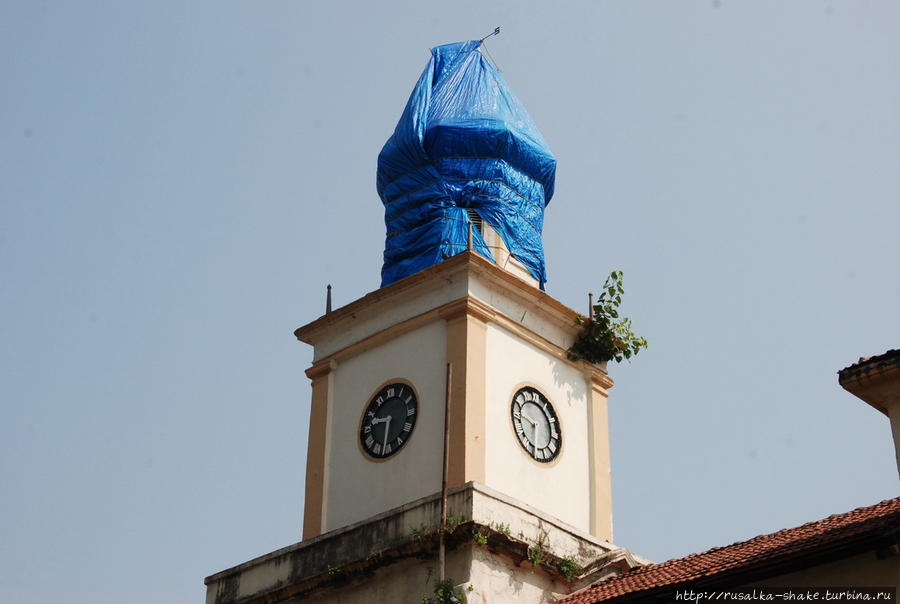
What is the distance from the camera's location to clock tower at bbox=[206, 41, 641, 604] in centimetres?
1978

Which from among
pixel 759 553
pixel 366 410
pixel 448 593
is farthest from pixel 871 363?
pixel 366 410

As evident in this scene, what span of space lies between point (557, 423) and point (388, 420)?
8.37 ft

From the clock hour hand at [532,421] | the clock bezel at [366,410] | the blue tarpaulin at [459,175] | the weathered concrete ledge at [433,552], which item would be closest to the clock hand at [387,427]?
the clock bezel at [366,410]

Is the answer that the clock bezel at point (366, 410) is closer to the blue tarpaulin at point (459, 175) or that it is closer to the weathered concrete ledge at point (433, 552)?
the weathered concrete ledge at point (433, 552)

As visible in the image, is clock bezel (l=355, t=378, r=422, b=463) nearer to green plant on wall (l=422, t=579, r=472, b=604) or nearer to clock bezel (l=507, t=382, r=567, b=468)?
clock bezel (l=507, t=382, r=567, b=468)

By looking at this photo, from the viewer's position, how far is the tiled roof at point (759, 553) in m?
14.9

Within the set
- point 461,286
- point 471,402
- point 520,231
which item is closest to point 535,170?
point 520,231

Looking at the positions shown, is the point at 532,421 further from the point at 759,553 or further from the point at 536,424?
the point at 759,553

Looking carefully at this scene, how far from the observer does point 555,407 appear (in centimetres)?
2228

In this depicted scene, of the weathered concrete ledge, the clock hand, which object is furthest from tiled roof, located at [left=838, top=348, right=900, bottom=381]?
the clock hand

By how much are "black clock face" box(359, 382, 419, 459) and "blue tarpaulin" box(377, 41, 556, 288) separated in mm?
2331

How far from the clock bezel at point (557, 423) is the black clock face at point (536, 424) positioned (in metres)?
0.01

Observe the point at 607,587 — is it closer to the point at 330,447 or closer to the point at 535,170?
the point at 330,447

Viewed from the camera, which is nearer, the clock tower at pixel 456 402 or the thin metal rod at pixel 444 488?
the thin metal rod at pixel 444 488
